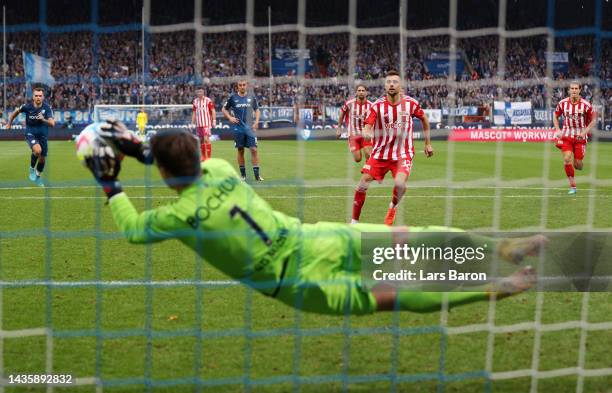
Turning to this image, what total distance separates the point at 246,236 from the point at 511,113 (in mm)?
24843

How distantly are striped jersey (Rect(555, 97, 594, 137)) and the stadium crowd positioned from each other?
3.79 ft

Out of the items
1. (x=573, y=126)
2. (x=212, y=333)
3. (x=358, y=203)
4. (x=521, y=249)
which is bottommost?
(x=212, y=333)

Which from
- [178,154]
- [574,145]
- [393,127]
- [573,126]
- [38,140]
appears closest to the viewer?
[178,154]

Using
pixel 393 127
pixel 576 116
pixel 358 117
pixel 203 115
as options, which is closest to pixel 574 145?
pixel 576 116

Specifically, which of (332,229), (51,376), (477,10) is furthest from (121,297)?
(477,10)

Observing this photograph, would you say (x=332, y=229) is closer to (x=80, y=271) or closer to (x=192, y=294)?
(x=192, y=294)

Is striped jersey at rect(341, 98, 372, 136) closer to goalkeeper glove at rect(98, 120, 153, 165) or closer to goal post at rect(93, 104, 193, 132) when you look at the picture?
goalkeeper glove at rect(98, 120, 153, 165)

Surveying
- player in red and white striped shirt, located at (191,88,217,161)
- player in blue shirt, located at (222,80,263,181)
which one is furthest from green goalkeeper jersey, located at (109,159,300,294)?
player in red and white striped shirt, located at (191,88,217,161)

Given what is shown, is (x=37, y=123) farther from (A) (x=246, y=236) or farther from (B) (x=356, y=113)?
(A) (x=246, y=236)

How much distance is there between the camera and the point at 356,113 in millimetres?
13883

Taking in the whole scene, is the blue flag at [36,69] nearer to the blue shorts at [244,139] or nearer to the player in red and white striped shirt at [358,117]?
the blue shorts at [244,139]

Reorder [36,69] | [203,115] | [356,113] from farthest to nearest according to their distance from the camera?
[203,115] < [356,113] < [36,69]

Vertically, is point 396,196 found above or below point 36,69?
below

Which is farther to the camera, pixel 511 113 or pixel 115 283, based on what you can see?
pixel 511 113
